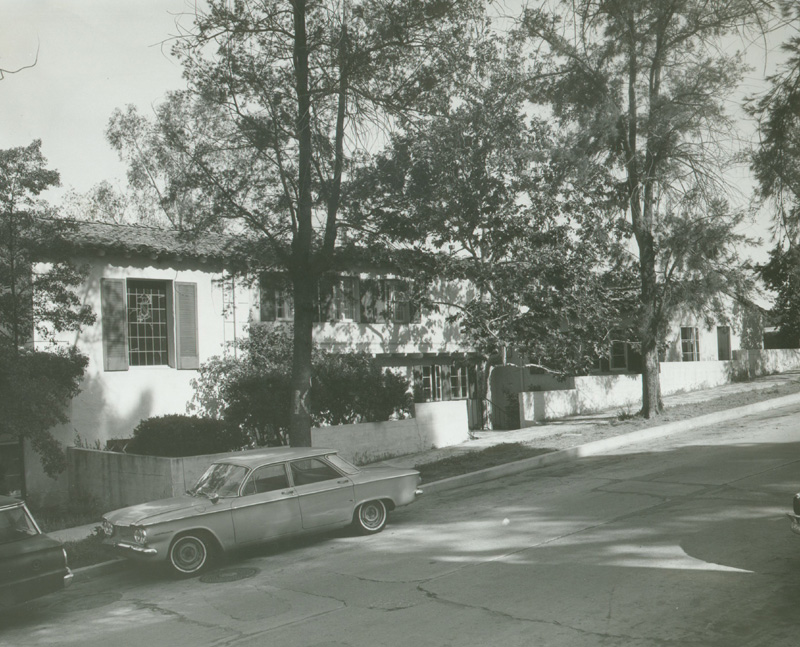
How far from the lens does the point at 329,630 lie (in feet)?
22.1

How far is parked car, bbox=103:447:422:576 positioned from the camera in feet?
31.0

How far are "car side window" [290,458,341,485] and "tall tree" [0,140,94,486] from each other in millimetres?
5505

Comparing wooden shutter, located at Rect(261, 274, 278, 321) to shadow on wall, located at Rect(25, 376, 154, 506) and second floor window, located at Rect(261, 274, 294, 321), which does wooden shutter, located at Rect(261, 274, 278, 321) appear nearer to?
second floor window, located at Rect(261, 274, 294, 321)

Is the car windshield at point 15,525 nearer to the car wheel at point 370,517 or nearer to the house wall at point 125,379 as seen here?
the car wheel at point 370,517

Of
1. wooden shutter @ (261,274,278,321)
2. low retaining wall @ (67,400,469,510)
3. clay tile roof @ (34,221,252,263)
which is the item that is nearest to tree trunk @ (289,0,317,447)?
low retaining wall @ (67,400,469,510)

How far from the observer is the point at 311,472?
35.0 feet

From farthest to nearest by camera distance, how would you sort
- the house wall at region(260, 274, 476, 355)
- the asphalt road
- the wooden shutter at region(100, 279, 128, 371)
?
1. the house wall at region(260, 274, 476, 355)
2. the wooden shutter at region(100, 279, 128, 371)
3. the asphalt road

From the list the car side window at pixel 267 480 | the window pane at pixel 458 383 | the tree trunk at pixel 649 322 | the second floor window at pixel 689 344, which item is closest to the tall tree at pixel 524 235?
the tree trunk at pixel 649 322

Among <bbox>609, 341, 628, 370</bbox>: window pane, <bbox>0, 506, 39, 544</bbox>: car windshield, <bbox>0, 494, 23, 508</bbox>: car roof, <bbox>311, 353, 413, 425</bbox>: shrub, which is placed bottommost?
<bbox>0, 506, 39, 544</bbox>: car windshield

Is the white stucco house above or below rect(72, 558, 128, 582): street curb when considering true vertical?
above

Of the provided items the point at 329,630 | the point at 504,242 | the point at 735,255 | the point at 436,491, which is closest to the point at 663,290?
the point at 735,255

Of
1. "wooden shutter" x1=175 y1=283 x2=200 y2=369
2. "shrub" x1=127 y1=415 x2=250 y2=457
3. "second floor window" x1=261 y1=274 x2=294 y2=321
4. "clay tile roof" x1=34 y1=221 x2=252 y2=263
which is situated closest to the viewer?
"shrub" x1=127 y1=415 x2=250 y2=457

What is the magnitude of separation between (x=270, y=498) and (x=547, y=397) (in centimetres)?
1452

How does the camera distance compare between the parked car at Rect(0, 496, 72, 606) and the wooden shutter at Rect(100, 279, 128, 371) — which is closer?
the parked car at Rect(0, 496, 72, 606)
